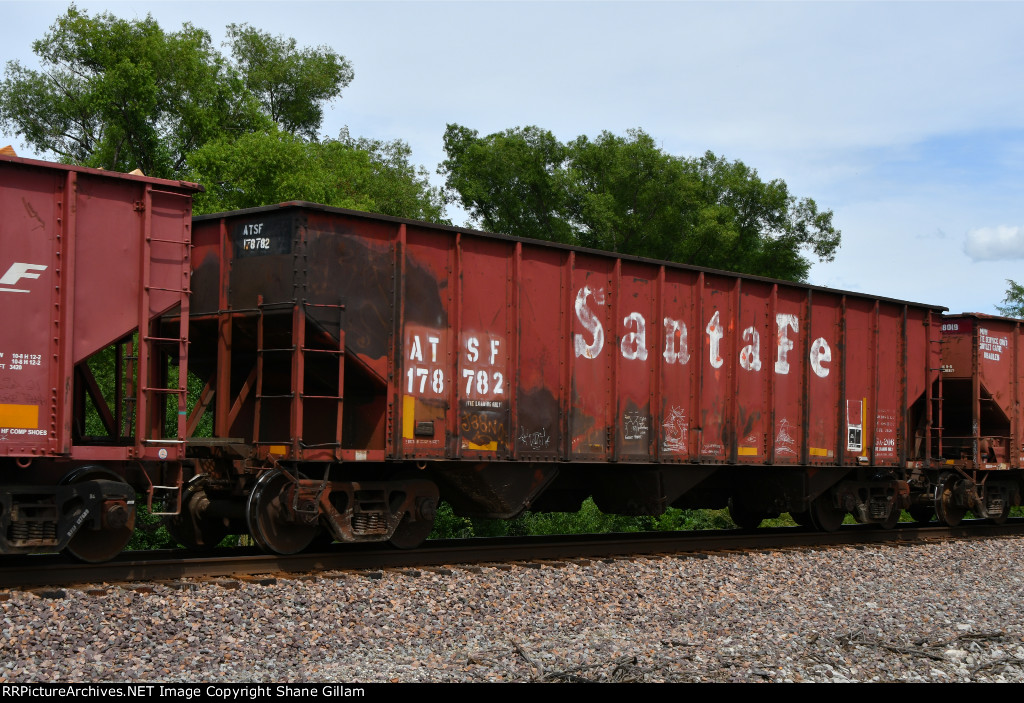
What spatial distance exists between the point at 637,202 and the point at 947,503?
97.7 ft

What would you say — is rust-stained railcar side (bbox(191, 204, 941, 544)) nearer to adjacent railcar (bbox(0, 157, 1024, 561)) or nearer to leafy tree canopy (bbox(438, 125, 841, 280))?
adjacent railcar (bbox(0, 157, 1024, 561))

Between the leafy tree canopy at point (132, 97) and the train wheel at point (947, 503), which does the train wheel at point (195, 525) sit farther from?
the leafy tree canopy at point (132, 97)

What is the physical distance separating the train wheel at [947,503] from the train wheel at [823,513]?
2442 millimetres

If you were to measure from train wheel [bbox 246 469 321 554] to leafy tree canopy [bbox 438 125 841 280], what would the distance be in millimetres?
34376

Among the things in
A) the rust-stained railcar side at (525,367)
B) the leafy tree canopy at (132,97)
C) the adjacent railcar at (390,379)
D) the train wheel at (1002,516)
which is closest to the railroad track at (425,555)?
the adjacent railcar at (390,379)

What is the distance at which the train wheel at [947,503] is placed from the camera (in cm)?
1770

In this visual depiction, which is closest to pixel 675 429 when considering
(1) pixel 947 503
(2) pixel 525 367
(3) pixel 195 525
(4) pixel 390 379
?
(2) pixel 525 367

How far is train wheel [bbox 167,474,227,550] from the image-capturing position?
1104 cm

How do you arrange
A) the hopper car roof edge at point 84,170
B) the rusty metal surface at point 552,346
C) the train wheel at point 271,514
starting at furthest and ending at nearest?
the rusty metal surface at point 552,346, the train wheel at point 271,514, the hopper car roof edge at point 84,170

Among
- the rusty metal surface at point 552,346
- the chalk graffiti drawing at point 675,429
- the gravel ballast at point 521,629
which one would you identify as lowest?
the gravel ballast at point 521,629

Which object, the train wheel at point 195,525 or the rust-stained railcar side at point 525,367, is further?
the train wheel at point 195,525

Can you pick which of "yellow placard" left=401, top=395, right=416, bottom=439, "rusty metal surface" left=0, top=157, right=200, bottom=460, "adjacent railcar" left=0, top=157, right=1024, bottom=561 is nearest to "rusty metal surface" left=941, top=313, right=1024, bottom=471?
"adjacent railcar" left=0, top=157, right=1024, bottom=561

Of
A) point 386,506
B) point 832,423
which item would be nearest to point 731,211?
point 832,423

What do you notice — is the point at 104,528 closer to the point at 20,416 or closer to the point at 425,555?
the point at 20,416
